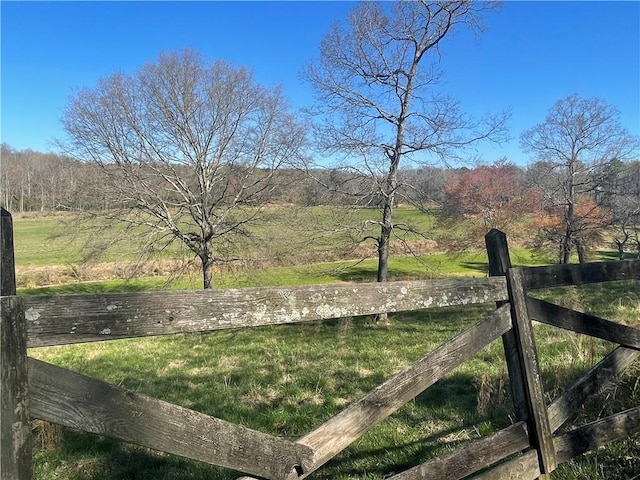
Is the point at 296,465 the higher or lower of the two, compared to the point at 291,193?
lower

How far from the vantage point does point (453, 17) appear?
14.2 meters

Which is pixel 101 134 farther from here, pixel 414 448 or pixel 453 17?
pixel 414 448

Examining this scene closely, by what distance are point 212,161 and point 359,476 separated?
1591 cm

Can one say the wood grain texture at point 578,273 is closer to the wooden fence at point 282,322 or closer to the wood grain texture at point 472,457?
the wooden fence at point 282,322

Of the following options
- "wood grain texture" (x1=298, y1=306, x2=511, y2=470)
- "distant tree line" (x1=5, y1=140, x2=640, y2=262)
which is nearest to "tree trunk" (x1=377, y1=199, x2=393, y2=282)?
"distant tree line" (x1=5, y1=140, x2=640, y2=262)

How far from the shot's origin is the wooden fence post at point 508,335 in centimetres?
301

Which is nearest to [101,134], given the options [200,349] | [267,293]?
[200,349]

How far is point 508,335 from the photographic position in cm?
305

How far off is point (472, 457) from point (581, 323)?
1350 mm

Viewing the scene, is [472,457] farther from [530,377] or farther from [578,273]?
[578,273]

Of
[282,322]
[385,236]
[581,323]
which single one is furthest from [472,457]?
[385,236]

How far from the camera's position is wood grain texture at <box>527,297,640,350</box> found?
10.2 ft

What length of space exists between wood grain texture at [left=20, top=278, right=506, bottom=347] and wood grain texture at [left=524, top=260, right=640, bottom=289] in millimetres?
903

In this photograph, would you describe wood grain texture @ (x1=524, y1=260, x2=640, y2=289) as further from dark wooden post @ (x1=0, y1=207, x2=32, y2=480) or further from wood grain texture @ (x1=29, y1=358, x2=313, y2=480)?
dark wooden post @ (x1=0, y1=207, x2=32, y2=480)
